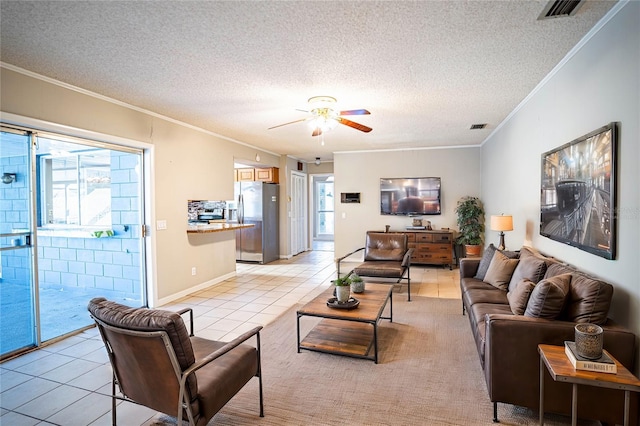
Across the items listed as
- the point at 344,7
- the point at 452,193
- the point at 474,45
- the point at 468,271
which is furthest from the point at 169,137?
the point at 452,193

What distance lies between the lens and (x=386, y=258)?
216 inches

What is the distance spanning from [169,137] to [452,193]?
5649 mm

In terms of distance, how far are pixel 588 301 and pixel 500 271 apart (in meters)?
1.43

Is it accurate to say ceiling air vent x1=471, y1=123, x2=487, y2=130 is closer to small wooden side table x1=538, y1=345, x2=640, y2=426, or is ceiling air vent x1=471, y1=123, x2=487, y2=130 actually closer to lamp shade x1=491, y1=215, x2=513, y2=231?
lamp shade x1=491, y1=215, x2=513, y2=231

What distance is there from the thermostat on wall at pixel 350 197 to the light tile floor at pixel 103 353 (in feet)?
6.54

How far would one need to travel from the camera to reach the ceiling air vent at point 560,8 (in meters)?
1.95

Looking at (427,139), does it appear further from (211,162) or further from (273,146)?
(211,162)

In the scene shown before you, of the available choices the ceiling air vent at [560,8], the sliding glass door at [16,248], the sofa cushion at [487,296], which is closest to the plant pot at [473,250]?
the sofa cushion at [487,296]

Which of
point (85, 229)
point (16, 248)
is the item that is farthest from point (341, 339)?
point (85, 229)

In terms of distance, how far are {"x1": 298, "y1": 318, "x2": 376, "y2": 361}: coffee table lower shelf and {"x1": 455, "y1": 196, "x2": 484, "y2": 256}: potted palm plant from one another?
391 centimetres

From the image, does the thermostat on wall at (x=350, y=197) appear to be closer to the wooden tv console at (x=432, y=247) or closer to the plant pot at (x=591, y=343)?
the wooden tv console at (x=432, y=247)

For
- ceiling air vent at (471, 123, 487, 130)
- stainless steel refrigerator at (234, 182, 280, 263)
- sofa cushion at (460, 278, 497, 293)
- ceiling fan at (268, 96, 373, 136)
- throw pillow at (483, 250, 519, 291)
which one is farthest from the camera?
stainless steel refrigerator at (234, 182, 280, 263)

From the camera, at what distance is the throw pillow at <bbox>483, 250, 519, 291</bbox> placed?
3.29 m

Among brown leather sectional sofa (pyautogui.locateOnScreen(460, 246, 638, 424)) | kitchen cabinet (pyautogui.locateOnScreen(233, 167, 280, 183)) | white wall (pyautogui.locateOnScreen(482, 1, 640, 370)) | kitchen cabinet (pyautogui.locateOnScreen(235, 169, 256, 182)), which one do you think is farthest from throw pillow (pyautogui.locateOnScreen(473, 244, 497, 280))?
kitchen cabinet (pyautogui.locateOnScreen(235, 169, 256, 182))
